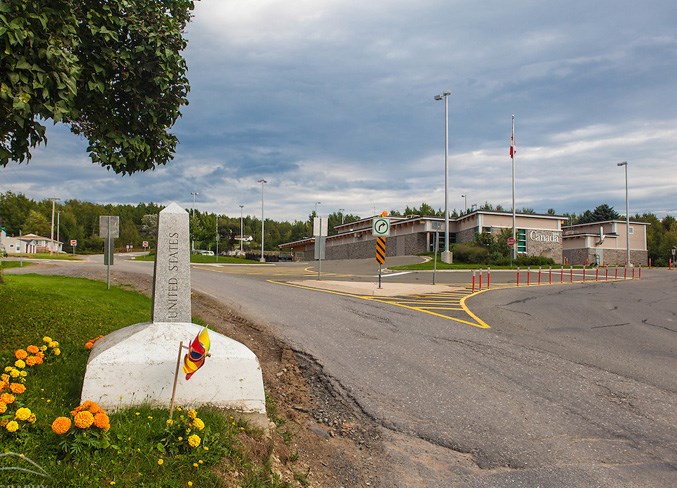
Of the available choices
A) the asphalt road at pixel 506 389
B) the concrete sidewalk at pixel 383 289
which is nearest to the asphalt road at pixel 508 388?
the asphalt road at pixel 506 389

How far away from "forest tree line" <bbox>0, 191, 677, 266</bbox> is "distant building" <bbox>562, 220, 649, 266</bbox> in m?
7.71

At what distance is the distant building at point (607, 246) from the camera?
57312mm

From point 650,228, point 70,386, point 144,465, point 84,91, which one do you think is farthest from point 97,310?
point 650,228

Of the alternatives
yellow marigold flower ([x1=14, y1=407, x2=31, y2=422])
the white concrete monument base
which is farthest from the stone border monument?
yellow marigold flower ([x1=14, y1=407, x2=31, y2=422])

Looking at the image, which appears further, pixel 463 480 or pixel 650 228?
pixel 650 228

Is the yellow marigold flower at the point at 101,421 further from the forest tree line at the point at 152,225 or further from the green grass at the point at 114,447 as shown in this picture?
the forest tree line at the point at 152,225

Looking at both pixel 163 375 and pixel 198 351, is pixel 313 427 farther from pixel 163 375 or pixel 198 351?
pixel 198 351

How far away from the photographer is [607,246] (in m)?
58.9

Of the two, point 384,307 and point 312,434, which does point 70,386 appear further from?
point 384,307

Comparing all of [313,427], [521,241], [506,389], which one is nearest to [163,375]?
[313,427]

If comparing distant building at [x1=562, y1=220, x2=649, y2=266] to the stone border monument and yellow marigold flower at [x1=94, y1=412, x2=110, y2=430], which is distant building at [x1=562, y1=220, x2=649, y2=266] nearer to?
the stone border monument

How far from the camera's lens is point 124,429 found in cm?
430

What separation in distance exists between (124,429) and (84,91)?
3.86m

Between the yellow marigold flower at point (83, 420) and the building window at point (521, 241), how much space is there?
50027 mm
